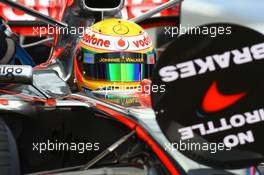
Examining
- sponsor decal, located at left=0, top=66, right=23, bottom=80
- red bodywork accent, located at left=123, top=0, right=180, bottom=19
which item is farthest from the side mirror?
red bodywork accent, located at left=123, top=0, right=180, bottom=19

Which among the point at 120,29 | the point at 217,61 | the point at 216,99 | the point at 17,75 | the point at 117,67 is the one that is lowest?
Answer: the point at 117,67

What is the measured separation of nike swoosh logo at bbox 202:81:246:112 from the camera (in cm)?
216

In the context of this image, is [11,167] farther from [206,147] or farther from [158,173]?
[206,147]

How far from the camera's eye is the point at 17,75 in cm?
278

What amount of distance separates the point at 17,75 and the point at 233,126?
1.02m

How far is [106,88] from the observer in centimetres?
349

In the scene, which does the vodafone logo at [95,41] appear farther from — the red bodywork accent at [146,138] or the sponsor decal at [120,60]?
the red bodywork accent at [146,138]

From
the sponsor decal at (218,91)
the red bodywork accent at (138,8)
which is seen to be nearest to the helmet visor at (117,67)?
the sponsor decal at (218,91)

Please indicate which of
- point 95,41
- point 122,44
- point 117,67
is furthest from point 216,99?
point 95,41

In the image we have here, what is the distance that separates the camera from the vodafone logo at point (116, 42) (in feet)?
12.5

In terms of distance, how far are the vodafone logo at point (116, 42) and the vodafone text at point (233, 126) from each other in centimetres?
162

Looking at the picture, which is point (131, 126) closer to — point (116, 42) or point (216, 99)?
point (216, 99)

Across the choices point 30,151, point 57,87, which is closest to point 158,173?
point 30,151

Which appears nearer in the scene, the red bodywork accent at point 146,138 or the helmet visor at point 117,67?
the red bodywork accent at point 146,138
